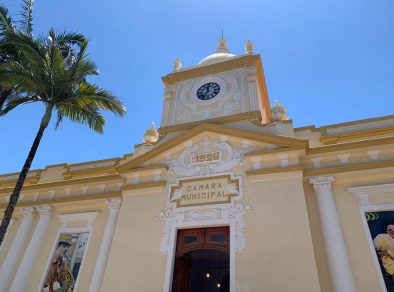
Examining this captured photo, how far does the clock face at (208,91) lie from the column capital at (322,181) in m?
6.27

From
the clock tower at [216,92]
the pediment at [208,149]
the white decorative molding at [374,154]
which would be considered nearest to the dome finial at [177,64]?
the clock tower at [216,92]

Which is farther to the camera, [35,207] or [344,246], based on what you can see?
[35,207]

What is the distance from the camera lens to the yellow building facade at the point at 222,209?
9156mm

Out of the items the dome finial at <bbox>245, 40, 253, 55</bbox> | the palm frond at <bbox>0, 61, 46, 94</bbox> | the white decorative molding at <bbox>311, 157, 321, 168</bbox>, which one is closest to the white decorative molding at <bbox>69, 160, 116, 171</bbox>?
the palm frond at <bbox>0, 61, 46, 94</bbox>

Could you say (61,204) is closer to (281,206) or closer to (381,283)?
(281,206)

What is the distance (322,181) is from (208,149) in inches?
169

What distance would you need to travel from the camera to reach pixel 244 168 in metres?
11.3

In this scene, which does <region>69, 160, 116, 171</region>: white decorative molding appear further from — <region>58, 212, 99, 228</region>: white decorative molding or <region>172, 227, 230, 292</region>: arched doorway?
<region>172, 227, 230, 292</region>: arched doorway

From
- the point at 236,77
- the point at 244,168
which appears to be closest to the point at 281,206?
the point at 244,168

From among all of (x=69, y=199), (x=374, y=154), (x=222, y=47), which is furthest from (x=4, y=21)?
(x=374, y=154)

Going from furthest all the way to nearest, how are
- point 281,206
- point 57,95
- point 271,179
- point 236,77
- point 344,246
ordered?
point 236,77 < point 57,95 < point 271,179 < point 281,206 < point 344,246

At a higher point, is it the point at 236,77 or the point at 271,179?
the point at 236,77

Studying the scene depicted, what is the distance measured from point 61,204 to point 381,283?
12315 millimetres

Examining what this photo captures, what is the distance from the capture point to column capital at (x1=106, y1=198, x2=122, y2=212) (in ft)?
42.0
